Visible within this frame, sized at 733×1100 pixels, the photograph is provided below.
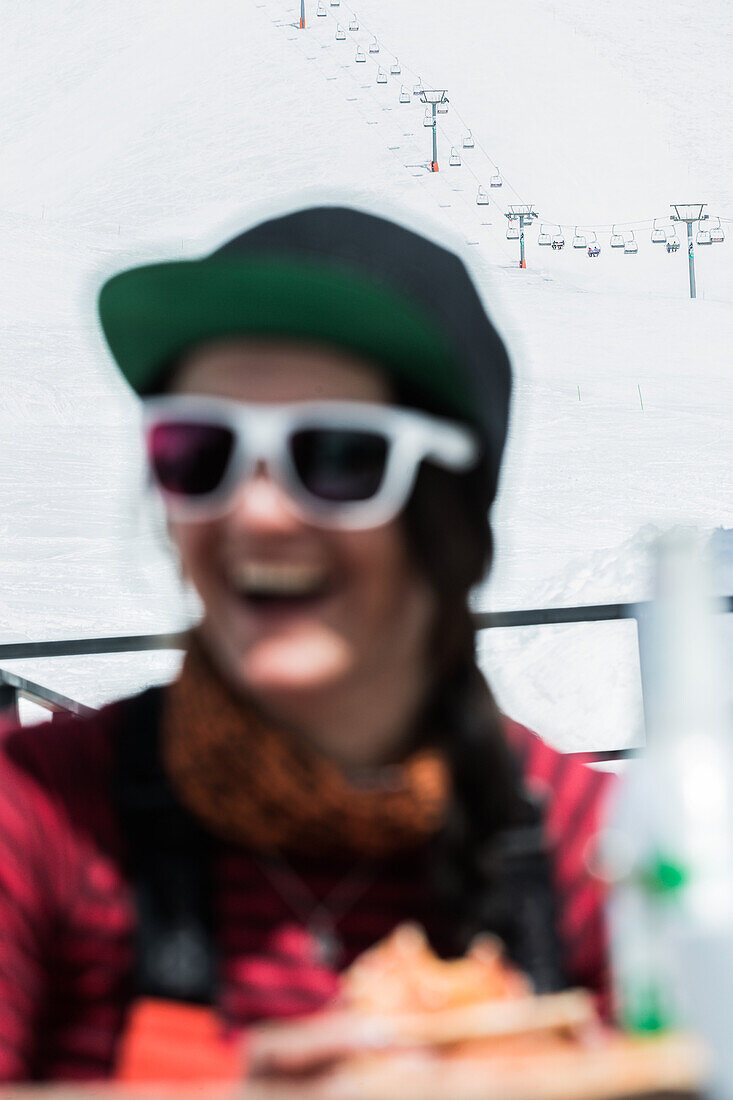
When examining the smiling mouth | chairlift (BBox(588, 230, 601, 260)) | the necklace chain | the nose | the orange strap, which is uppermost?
chairlift (BBox(588, 230, 601, 260))

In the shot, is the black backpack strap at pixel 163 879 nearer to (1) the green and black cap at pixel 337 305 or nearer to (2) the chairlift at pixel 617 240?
(1) the green and black cap at pixel 337 305

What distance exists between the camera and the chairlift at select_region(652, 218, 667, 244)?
41625 millimetres

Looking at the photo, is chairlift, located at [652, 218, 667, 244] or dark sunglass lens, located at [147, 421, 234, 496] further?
chairlift, located at [652, 218, 667, 244]

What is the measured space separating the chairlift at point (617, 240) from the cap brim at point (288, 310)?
4360 centimetres

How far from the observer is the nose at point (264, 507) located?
100 cm

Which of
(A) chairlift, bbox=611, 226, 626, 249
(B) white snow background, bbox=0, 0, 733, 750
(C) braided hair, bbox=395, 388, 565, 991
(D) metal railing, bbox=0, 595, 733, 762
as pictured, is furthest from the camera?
(A) chairlift, bbox=611, 226, 626, 249

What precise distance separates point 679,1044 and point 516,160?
4851cm

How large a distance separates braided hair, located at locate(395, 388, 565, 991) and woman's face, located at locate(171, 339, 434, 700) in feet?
0.17

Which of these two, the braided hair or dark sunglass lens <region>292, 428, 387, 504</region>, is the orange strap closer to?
the braided hair

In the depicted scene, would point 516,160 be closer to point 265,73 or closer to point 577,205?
point 577,205

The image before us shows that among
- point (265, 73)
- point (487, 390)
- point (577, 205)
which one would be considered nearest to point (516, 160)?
point (577, 205)

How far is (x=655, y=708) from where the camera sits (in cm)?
81

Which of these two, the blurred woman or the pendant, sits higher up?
the blurred woman

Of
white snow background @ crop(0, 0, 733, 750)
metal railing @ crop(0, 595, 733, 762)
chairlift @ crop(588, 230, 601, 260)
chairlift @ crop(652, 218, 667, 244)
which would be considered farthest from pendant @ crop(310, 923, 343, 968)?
chairlift @ crop(652, 218, 667, 244)
